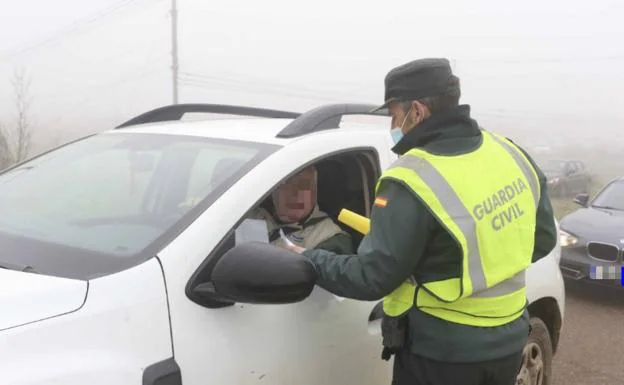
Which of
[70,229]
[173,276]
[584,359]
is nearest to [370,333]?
[173,276]

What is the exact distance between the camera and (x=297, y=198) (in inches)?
104

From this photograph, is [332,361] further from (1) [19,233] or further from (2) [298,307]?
(1) [19,233]

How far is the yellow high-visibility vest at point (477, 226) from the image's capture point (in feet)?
6.69

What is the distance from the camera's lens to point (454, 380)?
2182 mm

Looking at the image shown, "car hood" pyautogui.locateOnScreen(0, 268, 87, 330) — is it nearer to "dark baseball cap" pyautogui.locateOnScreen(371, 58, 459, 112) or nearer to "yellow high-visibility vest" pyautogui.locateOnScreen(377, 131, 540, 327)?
"yellow high-visibility vest" pyautogui.locateOnScreen(377, 131, 540, 327)

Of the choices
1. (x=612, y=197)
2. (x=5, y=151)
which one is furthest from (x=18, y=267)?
(x=5, y=151)

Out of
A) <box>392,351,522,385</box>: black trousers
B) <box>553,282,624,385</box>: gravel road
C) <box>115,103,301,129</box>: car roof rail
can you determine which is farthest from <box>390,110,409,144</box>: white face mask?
<box>553,282,624,385</box>: gravel road

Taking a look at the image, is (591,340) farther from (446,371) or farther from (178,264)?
(178,264)

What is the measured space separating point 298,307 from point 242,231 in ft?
1.08

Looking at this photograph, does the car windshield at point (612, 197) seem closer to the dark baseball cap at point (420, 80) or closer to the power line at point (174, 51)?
the dark baseball cap at point (420, 80)

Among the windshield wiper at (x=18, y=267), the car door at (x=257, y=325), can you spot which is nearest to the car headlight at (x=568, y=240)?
the car door at (x=257, y=325)

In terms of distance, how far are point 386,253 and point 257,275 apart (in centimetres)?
40

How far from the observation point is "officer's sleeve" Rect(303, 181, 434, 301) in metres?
2.00

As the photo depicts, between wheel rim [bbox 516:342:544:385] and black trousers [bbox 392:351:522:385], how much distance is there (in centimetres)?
119
